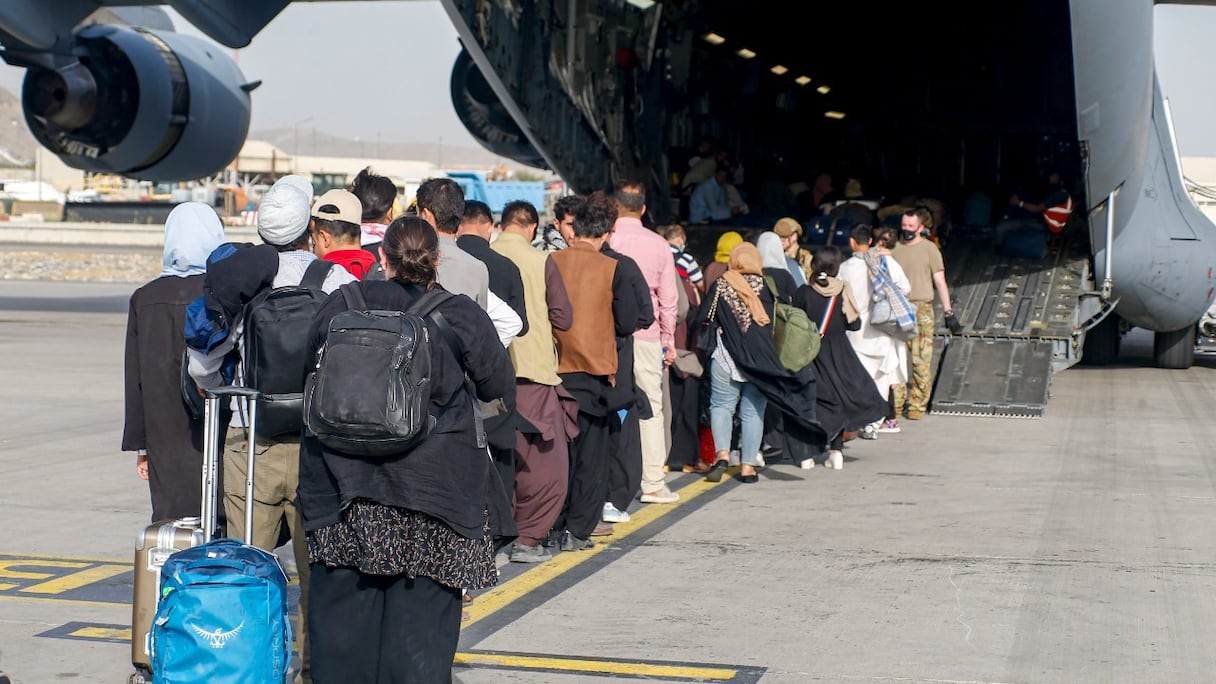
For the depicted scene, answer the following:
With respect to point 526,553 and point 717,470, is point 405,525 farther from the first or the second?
point 717,470

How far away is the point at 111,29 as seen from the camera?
1524 centimetres

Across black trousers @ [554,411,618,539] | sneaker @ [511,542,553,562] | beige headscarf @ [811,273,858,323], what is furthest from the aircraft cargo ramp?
sneaker @ [511,542,553,562]

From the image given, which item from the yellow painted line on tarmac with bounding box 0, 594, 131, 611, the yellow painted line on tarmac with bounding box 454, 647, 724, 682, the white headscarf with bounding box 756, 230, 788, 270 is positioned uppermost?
the white headscarf with bounding box 756, 230, 788, 270

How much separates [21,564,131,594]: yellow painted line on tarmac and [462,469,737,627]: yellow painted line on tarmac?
5.61 ft

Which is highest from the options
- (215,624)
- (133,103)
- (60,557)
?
(133,103)

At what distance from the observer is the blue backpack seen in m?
4.09

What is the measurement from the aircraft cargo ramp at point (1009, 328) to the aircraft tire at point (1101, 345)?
117cm

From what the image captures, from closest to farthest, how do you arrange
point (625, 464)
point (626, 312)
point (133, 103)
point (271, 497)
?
point (271, 497) < point (626, 312) < point (625, 464) < point (133, 103)

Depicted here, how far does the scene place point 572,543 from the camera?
7.40 meters


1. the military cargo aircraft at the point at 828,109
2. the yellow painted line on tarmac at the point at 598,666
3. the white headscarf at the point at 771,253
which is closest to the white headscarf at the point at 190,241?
the yellow painted line on tarmac at the point at 598,666

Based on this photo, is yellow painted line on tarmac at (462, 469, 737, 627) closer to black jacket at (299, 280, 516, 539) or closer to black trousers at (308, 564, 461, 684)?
black trousers at (308, 564, 461, 684)

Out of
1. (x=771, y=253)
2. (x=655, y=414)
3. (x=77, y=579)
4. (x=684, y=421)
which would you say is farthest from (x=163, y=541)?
(x=771, y=253)

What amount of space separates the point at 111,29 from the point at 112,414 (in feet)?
16.6

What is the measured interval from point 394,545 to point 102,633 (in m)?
2.08
